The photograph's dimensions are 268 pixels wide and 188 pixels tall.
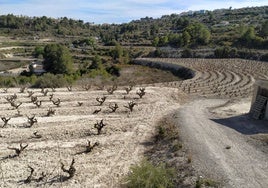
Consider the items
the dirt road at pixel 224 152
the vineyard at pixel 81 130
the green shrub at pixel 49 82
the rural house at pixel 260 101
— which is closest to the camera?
the dirt road at pixel 224 152

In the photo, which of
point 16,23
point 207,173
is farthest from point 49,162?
point 16,23

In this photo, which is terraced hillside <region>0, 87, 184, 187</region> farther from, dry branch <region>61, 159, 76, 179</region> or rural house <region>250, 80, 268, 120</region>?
rural house <region>250, 80, 268, 120</region>

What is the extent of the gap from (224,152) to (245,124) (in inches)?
236

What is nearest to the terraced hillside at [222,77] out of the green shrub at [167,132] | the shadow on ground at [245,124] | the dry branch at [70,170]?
the shadow on ground at [245,124]

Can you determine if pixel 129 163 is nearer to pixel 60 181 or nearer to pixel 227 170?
pixel 60 181

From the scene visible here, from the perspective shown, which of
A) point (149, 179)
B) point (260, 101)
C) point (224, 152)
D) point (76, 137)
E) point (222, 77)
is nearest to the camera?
point (149, 179)

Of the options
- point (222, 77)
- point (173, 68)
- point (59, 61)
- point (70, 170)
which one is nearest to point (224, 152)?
point (70, 170)

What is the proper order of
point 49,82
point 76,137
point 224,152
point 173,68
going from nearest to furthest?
point 224,152 → point 76,137 → point 49,82 → point 173,68

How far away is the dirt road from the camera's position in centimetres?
1582

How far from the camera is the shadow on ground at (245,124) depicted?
2248 centimetres

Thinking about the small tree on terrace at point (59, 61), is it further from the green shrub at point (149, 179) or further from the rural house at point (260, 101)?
the green shrub at point (149, 179)

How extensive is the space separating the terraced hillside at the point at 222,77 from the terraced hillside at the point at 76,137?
582 centimetres

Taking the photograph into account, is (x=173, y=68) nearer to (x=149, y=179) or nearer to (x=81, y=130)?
(x=81, y=130)

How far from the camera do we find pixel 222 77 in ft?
160
